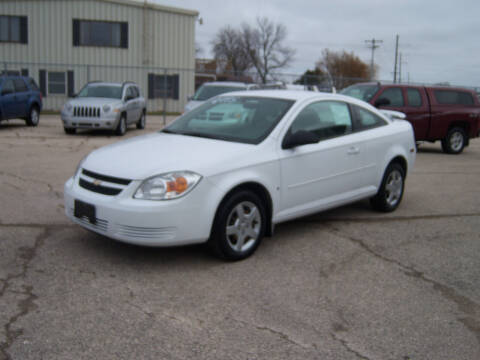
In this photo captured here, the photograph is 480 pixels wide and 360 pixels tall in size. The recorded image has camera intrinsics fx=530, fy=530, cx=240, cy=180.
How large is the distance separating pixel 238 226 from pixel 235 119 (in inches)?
51.6

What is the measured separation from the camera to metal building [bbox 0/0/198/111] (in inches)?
1109

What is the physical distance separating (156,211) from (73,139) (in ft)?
35.8

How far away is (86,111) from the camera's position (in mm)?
14945

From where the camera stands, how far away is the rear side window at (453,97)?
45.5 feet

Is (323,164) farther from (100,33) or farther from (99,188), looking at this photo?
(100,33)

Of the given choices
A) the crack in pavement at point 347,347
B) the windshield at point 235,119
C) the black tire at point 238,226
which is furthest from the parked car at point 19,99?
the crack in pavement at point 347,347

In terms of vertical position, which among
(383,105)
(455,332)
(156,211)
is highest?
(383,105)

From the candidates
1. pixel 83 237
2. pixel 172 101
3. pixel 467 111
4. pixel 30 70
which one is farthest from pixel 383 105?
pixel 30 70

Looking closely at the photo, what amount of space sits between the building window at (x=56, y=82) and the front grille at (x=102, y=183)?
2520 centimetres

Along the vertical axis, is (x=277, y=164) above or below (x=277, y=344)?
above

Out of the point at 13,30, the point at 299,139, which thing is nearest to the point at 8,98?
the point at 299,139

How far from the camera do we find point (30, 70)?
92.9 feet

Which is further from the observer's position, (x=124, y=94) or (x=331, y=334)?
(x=124, y=94)

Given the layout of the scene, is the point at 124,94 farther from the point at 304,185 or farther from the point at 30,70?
the point at 30,70
